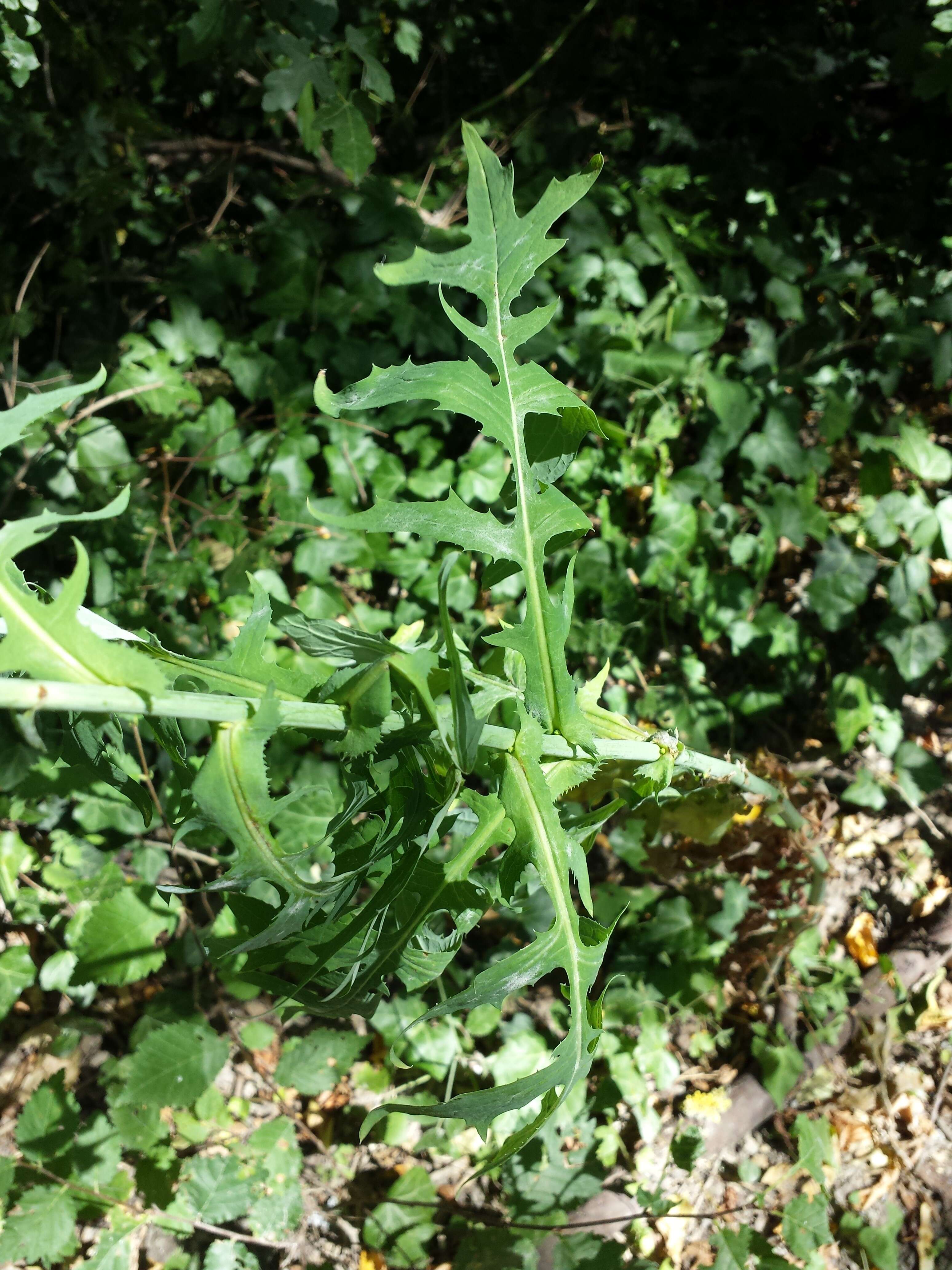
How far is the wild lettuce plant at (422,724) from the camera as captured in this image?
68 centimetres

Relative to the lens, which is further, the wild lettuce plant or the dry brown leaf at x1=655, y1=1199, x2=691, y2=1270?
the dry brown leaf at x1=655, y1=1199, x2=691, y2=1270

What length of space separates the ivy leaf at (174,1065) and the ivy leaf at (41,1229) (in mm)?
210

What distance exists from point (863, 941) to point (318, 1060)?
5.08 feet

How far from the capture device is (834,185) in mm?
2391

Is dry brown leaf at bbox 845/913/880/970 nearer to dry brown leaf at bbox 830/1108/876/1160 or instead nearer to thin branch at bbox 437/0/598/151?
dry brown leaf at bbox 830/1108/876/1160

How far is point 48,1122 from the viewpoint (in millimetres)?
1812

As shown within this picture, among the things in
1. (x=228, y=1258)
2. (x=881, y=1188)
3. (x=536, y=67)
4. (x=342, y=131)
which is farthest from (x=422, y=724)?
(x=536, y=67)

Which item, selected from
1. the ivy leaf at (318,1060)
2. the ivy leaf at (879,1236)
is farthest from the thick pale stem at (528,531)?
the ivy leaf at (879,1236)

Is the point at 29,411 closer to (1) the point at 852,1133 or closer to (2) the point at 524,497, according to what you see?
(2) the point at 524,497

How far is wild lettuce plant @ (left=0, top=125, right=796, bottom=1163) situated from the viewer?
2.24ft

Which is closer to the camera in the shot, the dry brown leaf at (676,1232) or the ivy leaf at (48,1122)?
the ivy leaf at (48,1122)

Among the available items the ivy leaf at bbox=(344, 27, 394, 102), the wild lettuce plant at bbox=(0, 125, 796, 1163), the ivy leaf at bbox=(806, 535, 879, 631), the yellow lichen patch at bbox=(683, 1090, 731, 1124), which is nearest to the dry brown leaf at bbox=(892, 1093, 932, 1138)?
the yellow lichen patch at bbox=(683, 1090, 731, 1124)

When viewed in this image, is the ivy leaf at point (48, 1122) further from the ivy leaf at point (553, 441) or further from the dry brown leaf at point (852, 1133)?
the dry brown leaf at point (852, 1133)

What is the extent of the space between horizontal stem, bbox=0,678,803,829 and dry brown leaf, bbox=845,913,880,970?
1.59 m
